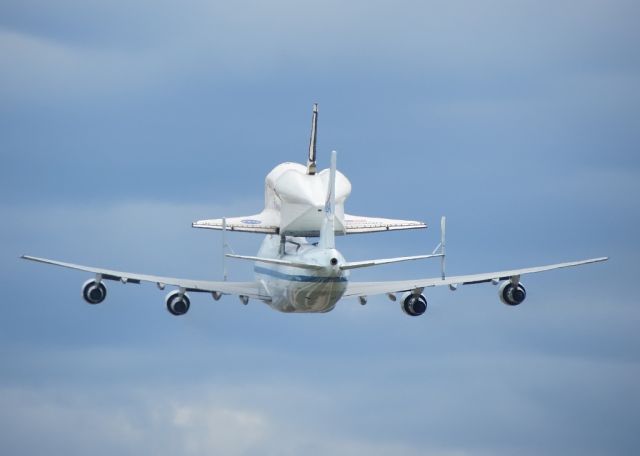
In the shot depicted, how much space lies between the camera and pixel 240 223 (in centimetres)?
17975

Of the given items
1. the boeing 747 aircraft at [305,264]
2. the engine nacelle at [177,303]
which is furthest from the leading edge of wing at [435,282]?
the engine nacelle at [177,303]

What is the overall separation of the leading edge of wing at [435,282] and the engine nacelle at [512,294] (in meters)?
0.81

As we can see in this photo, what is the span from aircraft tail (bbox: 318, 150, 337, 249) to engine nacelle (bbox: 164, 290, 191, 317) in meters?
12.1

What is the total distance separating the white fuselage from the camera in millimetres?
168500

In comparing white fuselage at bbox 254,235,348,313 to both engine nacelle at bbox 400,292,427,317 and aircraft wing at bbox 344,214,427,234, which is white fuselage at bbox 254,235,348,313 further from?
engine nacelle at bbox 400,292,427,317

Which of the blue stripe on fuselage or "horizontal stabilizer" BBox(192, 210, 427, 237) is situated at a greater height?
"horizontal stabilizer" BBox(192, 210, 427, 237)

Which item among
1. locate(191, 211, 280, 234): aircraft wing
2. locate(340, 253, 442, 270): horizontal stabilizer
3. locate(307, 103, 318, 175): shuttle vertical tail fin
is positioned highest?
locate(307, 103, 318, 175): shuttle vertical tail fin

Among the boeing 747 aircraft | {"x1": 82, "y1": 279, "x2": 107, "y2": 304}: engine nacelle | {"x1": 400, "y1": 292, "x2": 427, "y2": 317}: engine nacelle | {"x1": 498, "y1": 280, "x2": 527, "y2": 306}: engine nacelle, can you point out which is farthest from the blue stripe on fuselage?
{"x1": 498, "y1": 280, "x2": 527, "y2": 306}: engine nacelle

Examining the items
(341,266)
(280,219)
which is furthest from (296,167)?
(341,266)

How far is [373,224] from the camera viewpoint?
181125 mm

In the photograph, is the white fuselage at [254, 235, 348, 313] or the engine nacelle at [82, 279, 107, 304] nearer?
the white fuselage at [254, 235, 348, 313]

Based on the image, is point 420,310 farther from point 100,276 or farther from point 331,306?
point 100,276

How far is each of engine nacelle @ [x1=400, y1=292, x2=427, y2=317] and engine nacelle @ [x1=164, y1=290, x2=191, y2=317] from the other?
1646cm

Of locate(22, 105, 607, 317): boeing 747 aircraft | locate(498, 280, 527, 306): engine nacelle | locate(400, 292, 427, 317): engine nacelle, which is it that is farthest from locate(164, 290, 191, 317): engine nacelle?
locate(498, 280, 527, 306): engine nacelle
